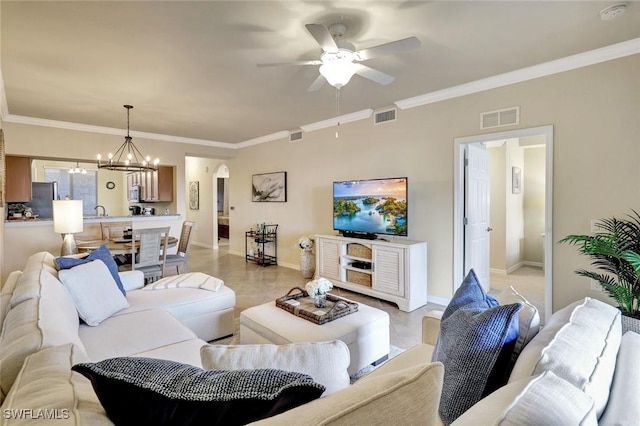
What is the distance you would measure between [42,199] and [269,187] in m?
5.84

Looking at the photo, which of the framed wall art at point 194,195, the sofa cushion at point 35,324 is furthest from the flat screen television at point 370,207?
the framed wall art at point 194,195

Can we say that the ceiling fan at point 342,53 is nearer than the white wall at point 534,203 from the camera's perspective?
Yes

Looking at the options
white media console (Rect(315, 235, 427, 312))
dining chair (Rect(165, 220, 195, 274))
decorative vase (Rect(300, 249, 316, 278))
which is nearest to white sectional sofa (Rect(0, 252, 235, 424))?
dining chair (Rect(165, 220, 195, 274))

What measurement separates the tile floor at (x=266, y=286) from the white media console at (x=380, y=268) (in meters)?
0.13

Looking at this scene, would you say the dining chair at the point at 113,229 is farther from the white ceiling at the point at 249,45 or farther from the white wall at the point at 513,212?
the white wall at the point at 513,212

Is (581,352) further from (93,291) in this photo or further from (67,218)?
(67,218)

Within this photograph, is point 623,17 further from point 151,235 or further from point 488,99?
point 151,235

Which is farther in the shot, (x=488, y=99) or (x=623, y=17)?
(x=488, y=99)

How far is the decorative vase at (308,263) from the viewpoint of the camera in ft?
17.4

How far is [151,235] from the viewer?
4016mm

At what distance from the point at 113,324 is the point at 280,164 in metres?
4.59

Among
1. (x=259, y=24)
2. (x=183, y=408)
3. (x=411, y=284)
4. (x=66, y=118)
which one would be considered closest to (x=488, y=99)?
(x=411, y=284)

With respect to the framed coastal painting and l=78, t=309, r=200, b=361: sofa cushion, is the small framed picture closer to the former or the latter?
the framed coastal painting

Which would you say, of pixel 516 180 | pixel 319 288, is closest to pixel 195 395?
pixel 319 288
